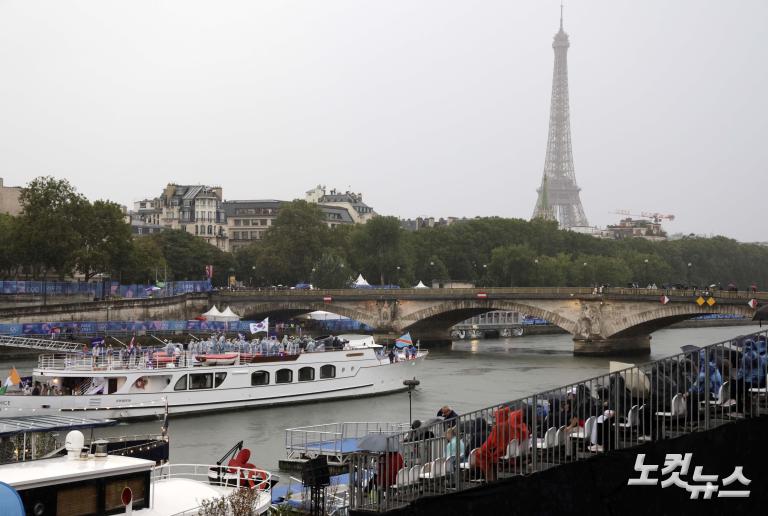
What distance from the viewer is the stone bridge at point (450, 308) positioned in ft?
203

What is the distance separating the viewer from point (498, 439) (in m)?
14.0

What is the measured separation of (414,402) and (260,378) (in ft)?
19.2

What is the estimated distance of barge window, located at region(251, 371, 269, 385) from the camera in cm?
3850

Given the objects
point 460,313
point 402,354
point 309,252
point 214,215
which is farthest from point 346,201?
point 402,354

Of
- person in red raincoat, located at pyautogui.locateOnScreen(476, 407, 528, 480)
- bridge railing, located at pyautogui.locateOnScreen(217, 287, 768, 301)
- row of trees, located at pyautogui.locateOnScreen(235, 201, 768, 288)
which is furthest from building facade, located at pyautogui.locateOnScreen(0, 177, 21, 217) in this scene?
person in red raincoat, located at pyautogui.locateOnScreen(476, 407, 528, 480)

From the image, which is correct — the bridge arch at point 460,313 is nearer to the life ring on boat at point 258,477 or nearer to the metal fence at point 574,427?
the life ring on boat at point 258,477

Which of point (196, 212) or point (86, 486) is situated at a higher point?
point (196, 212)

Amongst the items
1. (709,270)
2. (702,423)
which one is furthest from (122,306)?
(709,270)

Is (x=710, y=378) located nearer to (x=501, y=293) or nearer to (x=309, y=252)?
(x=501, y=293)

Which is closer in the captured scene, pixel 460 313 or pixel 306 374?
pixel 306 374

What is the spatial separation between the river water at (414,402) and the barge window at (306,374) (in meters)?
1.02

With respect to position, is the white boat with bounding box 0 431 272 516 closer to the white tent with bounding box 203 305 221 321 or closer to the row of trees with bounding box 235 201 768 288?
the white tent with bounding box 203 305 221 321

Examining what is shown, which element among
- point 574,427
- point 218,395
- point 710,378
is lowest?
point 218,395

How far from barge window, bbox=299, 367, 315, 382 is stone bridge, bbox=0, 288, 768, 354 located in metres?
27.3
